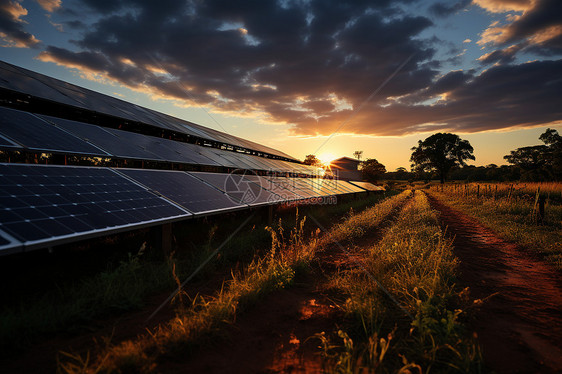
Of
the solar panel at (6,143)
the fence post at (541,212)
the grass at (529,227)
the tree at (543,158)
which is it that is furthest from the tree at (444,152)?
the solar panel at (6,143)

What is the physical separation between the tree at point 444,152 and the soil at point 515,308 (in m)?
69.9

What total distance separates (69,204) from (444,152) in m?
80.6

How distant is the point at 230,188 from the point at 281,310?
20.0ft

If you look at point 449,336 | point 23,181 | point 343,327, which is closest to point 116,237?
point 23,181

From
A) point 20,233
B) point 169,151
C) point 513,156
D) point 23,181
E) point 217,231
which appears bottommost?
point 217,231

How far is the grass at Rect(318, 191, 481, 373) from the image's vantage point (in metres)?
2.90

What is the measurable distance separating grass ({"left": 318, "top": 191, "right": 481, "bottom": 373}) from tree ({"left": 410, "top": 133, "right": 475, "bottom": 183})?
74.0 m

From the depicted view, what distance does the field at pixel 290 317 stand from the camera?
9.78ft

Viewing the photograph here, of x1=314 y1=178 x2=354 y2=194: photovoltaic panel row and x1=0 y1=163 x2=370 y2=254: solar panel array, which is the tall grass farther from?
x1=314 y1=178 x2=354 y2=194: photovoltaic panel row

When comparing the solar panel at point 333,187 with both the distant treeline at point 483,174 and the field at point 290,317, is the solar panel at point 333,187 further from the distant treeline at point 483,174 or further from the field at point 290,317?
the distant treeline at point 483,174

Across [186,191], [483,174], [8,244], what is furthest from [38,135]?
[483,174]

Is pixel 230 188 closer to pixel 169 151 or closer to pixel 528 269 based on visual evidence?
Result: pixel 169 151

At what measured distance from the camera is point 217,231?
9328mm

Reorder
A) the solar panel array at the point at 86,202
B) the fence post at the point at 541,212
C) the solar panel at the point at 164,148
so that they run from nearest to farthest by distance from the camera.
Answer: the solar panel array at the point at 86,202, the solar panel at the point at 164,148, the fence post at the point at 541,212
